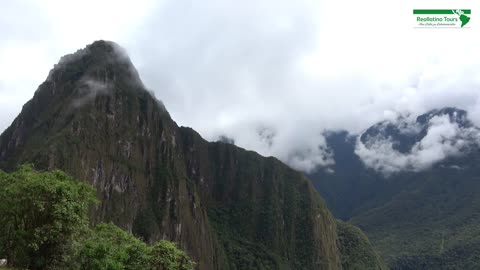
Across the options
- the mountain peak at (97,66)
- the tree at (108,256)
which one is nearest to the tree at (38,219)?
the tree at (108,256)

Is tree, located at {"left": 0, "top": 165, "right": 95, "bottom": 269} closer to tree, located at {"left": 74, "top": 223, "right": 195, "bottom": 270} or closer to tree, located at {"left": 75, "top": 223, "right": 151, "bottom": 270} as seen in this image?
tree, located at {"left": 75, "top": 223, "right": 151, "bottom": 270}

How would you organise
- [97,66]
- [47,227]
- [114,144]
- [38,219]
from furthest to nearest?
1. [97,66]
2. [114,144]
3. [38,219]
4. [47,227]

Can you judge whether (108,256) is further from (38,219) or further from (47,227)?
(38,219)

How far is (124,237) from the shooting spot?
5528cm

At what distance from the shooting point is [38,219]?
4019 centimetres

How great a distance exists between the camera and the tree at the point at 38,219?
39.3 m

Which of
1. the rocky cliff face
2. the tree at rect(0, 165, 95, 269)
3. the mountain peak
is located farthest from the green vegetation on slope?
the mountain peak

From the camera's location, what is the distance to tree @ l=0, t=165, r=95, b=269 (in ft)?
129

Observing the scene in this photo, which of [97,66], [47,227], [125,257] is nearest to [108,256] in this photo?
[125,257]

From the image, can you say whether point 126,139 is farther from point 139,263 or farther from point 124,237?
point 139,263

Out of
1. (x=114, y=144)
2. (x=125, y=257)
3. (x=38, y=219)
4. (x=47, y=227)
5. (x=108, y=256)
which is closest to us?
(x=47, y=227)

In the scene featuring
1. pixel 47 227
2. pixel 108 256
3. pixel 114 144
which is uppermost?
pixel 114 144

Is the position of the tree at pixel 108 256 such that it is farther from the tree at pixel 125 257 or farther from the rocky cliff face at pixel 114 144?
the rocky cliff face at pixel 114 144

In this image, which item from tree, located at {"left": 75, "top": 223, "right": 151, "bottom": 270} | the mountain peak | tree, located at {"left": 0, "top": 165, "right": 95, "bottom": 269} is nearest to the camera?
tree, located at {"left": 0, "top": 165, "right": 95, "bottom": 269}
